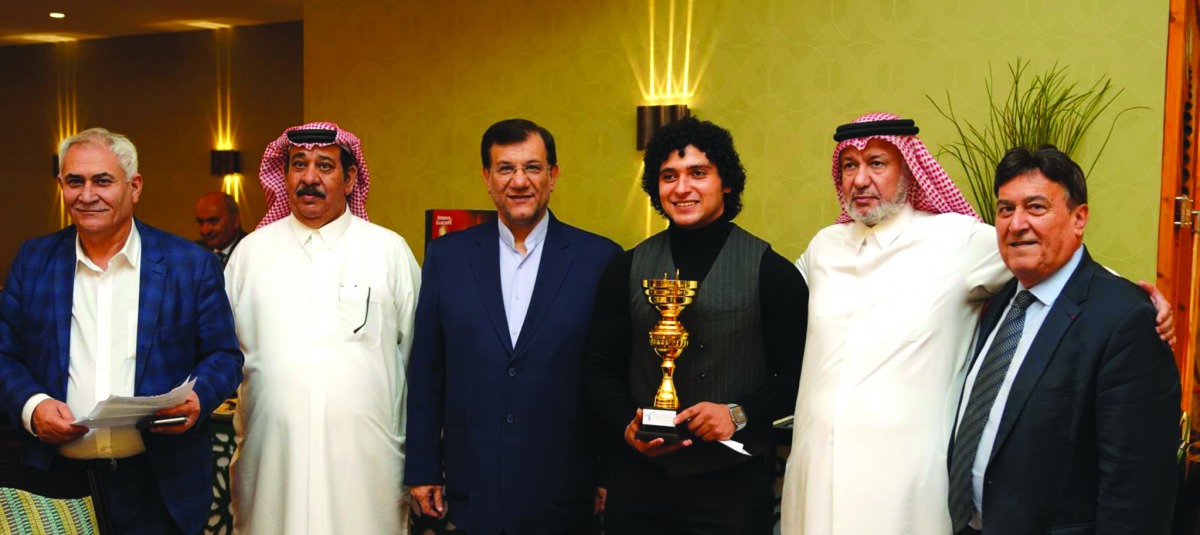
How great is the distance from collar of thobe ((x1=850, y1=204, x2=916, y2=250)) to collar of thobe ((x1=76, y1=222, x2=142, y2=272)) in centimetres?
201

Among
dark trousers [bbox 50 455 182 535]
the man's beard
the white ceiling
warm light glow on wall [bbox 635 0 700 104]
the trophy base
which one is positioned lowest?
dark trousers [bbox 50 455 182 535]

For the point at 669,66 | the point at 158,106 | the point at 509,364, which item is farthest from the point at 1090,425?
the point at 158,106

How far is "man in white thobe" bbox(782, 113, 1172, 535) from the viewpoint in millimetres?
2500

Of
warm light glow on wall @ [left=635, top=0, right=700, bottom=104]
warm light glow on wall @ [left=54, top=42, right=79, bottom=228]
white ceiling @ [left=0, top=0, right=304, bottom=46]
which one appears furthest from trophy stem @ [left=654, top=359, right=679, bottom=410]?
warm light glow on wall @ [left=54, top=42, right=79, bottom=228]

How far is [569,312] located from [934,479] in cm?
106

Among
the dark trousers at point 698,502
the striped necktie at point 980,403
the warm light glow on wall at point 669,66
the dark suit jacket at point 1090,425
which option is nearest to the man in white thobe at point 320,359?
the dark trousers at point 698,502

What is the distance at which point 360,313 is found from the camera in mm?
3092

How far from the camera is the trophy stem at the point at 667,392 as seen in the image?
101 inches

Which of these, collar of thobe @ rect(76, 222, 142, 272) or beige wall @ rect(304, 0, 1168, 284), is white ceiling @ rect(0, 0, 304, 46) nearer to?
beige wall @ rect(304, 0, 1168, 284)

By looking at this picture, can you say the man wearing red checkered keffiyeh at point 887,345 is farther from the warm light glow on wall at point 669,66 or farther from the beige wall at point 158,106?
the beige wall at point 158,106

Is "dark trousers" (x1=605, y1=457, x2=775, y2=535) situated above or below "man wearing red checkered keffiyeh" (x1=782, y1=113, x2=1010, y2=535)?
below

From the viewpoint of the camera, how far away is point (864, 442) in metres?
2.53

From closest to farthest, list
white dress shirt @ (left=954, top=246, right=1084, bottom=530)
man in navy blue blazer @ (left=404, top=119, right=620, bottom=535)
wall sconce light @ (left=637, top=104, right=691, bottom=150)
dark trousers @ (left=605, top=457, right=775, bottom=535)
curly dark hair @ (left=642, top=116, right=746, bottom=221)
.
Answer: white dress shirt @ (left=954, top=246, right=1084, bottom=530) < dark trousers @ (left=605, top=457, right=775, bottom=535) < curly dark hair @ (left=642, top=116, right=746, bottom=221) < man in navy blue blazer @ (left=404, top=119, right=620, bottom=535) < wall sconce light @ (left=637, top=104, right=691, bottom=150)

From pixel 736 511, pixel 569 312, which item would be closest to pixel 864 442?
pixel 736 511
